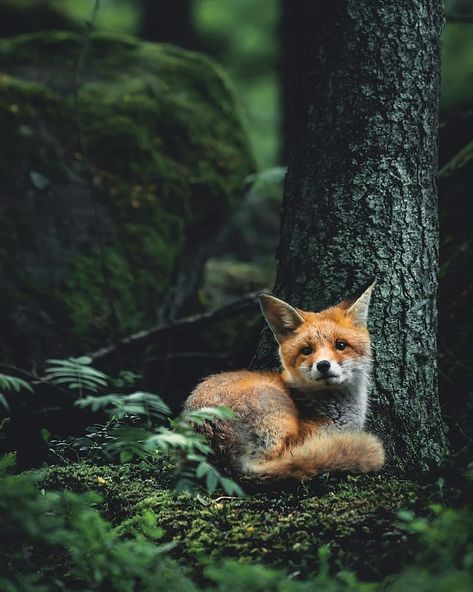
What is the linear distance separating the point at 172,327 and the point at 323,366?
2706 millimetres

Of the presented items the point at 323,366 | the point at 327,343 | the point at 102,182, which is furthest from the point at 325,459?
the point at 102,182

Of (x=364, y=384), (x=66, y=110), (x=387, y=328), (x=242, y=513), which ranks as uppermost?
(x=66, y=110)

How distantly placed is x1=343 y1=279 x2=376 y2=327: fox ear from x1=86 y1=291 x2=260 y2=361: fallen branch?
250 cm

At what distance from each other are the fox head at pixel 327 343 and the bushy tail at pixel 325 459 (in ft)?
1.54

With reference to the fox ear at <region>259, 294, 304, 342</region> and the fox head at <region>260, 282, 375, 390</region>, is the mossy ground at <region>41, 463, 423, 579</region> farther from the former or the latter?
the fox ear at <region>259, 294, 304, 342</region>

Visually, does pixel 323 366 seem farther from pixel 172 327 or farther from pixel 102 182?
pixel 102 182

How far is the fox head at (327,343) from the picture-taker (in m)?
4.36

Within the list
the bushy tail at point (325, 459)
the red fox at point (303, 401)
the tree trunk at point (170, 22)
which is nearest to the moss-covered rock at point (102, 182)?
the red fox at point (303, 401)

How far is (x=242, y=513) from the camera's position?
3.83 m

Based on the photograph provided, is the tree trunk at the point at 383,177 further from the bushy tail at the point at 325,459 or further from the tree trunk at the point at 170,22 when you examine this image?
Result: the tree trunk at the point at 170,22

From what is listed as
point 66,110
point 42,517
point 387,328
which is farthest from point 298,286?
point 66,110

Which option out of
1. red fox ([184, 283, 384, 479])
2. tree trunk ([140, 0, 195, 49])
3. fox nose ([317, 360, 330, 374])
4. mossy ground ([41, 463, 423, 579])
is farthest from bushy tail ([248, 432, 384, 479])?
tree trunk ([140, 0, 195, 49])

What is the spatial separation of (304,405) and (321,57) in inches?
98.0

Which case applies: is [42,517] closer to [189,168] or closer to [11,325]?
[11,325]
